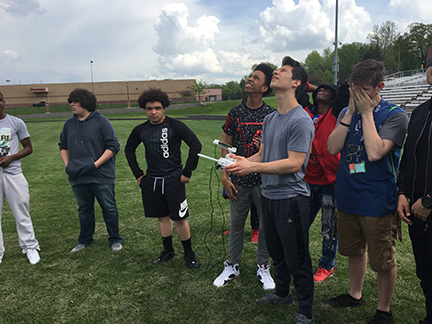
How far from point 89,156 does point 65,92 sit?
262ft

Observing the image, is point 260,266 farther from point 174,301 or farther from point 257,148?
point 257,148

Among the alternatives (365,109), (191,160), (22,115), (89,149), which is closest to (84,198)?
(89,149)

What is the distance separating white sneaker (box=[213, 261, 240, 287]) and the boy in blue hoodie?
165cm

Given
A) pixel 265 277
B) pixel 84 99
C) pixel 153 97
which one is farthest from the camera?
pixel 84 99

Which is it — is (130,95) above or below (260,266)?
above

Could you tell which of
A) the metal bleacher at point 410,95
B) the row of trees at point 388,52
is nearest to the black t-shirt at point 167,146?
the metal bleacher at point 410,95

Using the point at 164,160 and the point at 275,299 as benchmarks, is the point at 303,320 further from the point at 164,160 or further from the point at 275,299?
the point at 164,160

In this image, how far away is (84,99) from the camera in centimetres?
383

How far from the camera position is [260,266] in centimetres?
320

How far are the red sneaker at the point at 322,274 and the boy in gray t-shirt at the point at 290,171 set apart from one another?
84 cm

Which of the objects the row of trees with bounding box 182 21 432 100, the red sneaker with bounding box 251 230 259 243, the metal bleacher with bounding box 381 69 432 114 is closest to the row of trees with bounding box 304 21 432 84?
the row of trees with bounding box 182 21 432 100

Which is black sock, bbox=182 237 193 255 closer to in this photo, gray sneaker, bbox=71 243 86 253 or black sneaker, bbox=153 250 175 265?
black sneaker, bbox=153 250 175 265

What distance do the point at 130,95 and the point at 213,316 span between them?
77.1m

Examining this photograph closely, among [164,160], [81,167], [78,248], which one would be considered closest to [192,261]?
[164,160]
